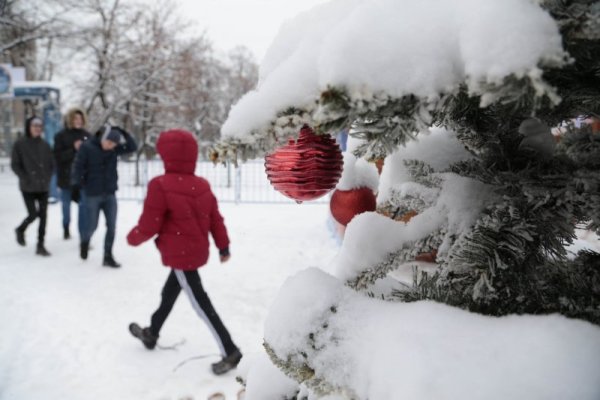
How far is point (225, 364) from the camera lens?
11.2ft

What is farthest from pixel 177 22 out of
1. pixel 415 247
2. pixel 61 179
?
pixel 415 247

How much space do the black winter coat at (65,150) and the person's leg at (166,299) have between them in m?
4.36

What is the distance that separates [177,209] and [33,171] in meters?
4.51

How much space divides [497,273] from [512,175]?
193 mm

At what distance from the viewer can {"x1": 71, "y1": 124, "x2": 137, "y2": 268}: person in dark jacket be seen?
5.60 meters

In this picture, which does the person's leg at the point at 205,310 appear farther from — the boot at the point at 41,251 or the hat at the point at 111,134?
the boot at the point at 41,251

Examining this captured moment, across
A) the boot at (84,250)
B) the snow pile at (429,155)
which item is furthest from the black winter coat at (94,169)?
the snow pile at (429,155)

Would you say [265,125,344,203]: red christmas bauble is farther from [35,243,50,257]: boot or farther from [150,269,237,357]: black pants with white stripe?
[35,243,50,257]: boot

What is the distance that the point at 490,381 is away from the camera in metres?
0.62

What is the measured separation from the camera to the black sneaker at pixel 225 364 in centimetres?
341

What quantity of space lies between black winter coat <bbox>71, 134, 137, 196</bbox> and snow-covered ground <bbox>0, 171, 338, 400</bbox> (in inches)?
45.6

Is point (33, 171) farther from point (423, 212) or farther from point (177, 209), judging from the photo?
point (423, 212)

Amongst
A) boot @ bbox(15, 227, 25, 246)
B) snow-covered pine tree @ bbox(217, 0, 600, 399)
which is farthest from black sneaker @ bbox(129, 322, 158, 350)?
boot @ bbox(15, 227, 25, 246)

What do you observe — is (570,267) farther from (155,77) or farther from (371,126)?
(155,77)
